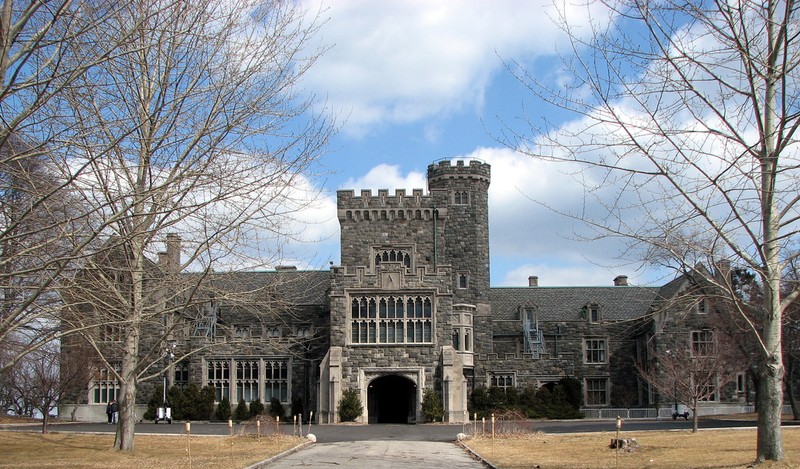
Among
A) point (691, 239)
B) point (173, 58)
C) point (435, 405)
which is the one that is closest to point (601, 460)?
point (691, 239)

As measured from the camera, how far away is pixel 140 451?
22.8 m

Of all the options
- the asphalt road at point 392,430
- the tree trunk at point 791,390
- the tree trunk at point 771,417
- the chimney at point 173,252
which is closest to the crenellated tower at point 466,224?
the asphalt road at point 392,430

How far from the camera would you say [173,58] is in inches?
655

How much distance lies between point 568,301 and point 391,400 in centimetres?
1463

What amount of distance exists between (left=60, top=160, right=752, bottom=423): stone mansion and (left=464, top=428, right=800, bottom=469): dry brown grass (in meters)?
9.58

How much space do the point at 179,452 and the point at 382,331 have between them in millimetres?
20438

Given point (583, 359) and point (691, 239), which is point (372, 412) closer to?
point (583, 359)

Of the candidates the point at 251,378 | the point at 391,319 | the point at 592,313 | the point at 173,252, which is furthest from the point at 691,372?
the point at 173,252

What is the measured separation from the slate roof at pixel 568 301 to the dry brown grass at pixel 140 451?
93.5 feet

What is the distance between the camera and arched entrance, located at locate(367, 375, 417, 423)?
44.6 m

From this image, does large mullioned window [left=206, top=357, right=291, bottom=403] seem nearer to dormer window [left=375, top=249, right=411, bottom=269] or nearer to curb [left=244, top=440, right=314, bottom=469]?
dormer window [left=375, top=249, right=411, bottom=269]

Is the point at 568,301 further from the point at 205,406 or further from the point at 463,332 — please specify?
the point at 205,406

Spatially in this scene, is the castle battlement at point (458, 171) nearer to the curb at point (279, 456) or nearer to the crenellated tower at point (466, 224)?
the crenellated tower at point (466, 224)

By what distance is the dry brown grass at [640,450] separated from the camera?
18906mm
